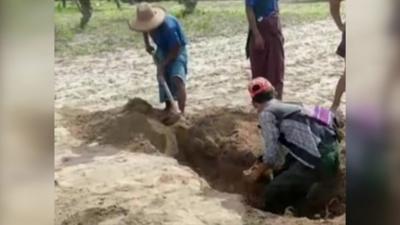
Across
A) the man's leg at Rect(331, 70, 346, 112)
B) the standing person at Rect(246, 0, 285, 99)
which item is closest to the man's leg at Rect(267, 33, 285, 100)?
the standing person at Rect(246, 0, 285, 99)

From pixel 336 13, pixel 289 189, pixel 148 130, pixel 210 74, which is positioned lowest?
pixel 289 189

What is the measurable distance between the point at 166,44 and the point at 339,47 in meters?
0.37

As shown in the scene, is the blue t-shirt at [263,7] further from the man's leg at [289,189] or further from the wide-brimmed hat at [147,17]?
the man's leg at [289,189]

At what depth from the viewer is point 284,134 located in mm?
1488

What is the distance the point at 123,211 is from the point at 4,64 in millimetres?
409

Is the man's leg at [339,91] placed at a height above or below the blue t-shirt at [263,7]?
below

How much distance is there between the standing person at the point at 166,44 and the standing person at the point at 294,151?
0.16 m

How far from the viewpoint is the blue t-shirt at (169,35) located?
1538mm

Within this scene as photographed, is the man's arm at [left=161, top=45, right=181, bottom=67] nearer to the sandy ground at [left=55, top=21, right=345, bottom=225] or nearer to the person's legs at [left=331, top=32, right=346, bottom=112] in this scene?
the sandy ground at [left=55, top=21, right=345, bottom=225]

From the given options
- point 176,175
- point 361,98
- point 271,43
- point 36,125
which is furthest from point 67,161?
point 361,98

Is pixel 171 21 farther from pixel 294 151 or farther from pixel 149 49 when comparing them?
pixel 294 151

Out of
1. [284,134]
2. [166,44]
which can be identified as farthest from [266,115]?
[166,44]

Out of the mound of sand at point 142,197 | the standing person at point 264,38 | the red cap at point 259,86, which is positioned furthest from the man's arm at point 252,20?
the mound of sand at point 142,197

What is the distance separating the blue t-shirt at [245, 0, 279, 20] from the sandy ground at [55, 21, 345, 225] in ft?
0.19
